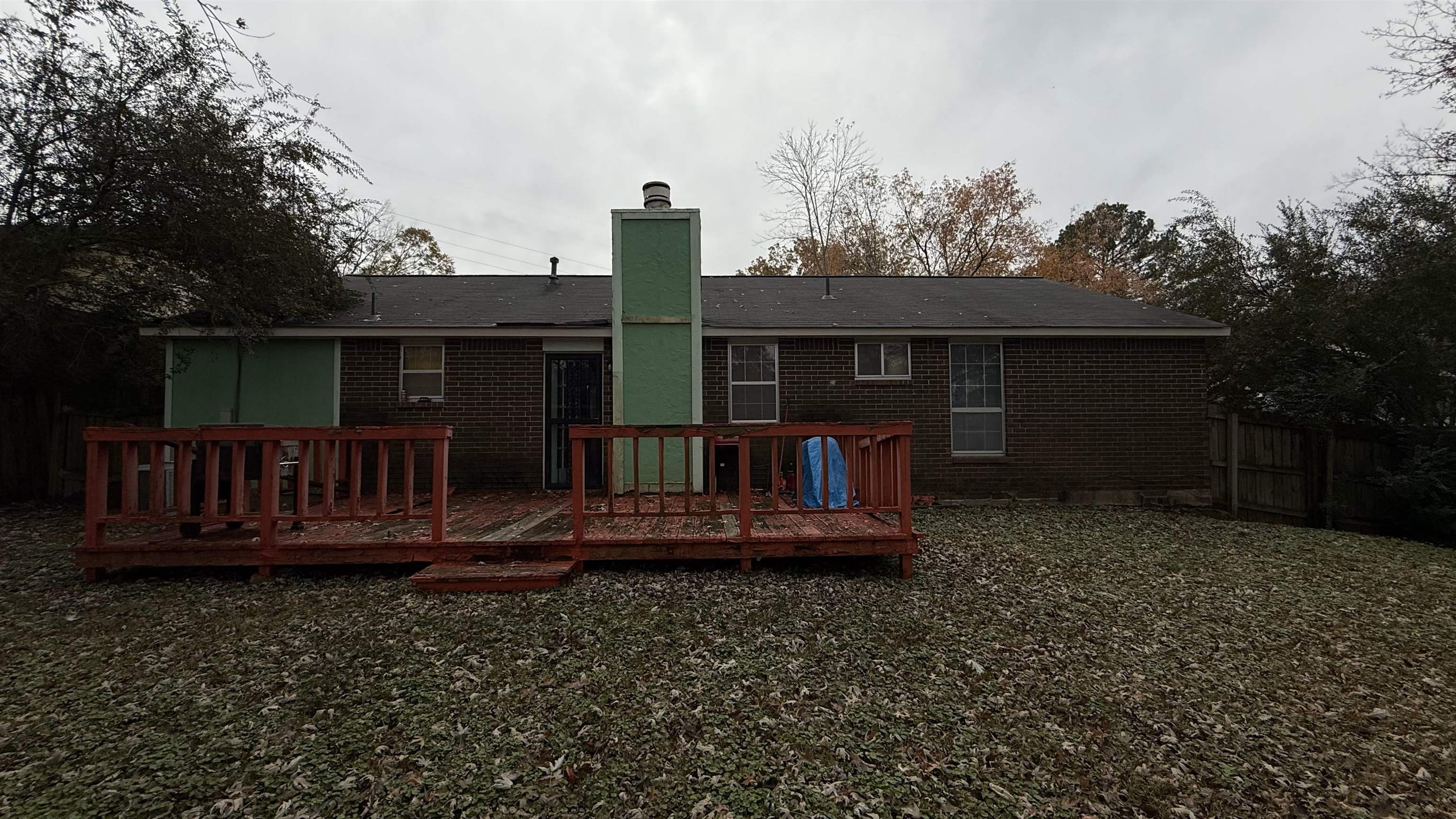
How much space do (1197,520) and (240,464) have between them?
1026 cm

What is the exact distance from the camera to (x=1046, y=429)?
9211mm

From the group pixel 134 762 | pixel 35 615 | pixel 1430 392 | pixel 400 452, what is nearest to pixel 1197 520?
pixel 1430 392

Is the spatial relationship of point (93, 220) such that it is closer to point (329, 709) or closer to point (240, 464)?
point (240, 464)

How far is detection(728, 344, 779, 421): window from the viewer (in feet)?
30.0

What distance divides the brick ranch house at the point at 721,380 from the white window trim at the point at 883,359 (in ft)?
0.08

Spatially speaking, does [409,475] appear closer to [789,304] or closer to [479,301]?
[479,301]

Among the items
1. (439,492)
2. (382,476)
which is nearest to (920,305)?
(439,492)

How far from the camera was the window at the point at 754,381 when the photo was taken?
30.0 ft

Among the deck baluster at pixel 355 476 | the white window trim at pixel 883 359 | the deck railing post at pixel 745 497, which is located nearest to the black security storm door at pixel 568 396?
the white window trim at pixel 883 359

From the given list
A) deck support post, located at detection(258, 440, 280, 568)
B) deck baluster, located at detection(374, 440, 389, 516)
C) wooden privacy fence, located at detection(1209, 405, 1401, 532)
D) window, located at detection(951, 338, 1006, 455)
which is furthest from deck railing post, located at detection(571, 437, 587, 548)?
wooden privacy fence, located at detection(1209, 405, 1401, 532)

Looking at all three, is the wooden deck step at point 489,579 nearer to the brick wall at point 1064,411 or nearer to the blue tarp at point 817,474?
the blue tarp at point 817,474

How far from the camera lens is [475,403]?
8992 millimetres

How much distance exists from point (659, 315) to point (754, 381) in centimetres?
165

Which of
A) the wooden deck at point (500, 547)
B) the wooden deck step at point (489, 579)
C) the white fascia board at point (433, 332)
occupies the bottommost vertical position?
the wooden deck step at point (489, 579)
